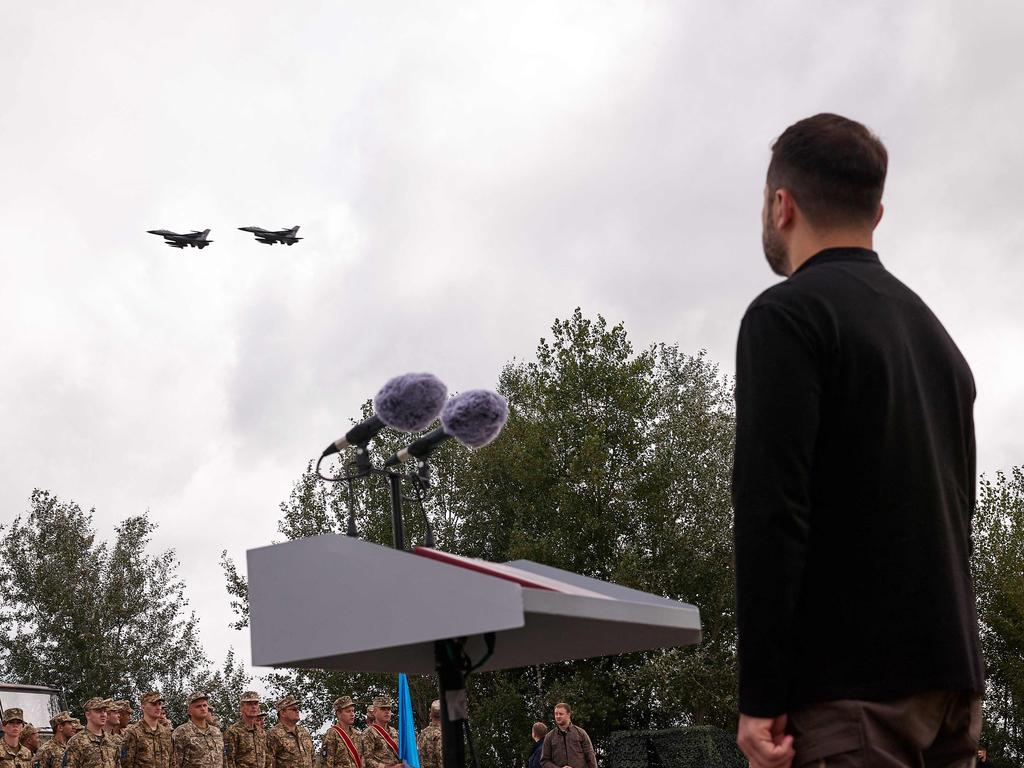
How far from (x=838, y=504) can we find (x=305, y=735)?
646 inches

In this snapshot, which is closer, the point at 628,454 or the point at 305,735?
the point at 305,735

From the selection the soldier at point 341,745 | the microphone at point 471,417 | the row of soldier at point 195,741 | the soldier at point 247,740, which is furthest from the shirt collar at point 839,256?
the soldier at point 341,745

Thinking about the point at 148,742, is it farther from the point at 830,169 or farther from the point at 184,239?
the point at 830,169

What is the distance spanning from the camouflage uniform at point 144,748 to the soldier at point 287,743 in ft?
5.87

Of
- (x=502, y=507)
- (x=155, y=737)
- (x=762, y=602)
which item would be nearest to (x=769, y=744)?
(x=762, y=602)

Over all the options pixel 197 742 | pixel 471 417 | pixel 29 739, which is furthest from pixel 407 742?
pixel 471 417

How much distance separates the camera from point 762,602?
6.77ft

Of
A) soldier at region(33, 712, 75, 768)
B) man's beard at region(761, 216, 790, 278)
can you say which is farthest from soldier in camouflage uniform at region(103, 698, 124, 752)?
man's beard at region(761, 216, 790, 278)

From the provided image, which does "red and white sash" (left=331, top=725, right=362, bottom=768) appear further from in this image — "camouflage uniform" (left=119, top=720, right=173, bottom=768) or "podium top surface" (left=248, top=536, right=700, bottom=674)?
"podium top surface" (left=248, top=536, right=700, bottom=674)

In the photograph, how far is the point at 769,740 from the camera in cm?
207

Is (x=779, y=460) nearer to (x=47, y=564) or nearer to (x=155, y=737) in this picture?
(x=155, y=737)

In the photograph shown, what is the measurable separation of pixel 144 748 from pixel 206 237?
7801 millimetres

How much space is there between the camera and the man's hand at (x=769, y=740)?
6.79 feet

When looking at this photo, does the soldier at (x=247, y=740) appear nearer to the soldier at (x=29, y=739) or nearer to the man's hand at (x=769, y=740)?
the soldier at (x=29, y=739)
